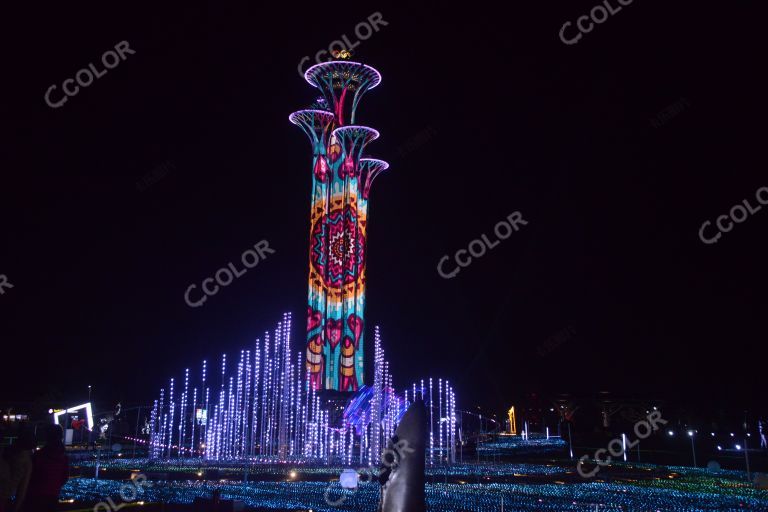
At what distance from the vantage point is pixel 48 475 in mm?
5812

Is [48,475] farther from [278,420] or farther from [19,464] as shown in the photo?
[278,420]

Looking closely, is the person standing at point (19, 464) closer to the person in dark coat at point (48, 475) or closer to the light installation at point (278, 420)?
the person in dark coat at point (48, 475)

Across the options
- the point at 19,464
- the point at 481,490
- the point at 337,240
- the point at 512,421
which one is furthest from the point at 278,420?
the point at 512,421

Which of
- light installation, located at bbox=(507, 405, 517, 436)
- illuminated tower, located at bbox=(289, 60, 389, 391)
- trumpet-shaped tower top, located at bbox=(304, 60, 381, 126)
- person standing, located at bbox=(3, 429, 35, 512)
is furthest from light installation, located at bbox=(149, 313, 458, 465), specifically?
light installation, located at bbox=(507, 405, 517, 436)

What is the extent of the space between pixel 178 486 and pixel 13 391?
861 inches

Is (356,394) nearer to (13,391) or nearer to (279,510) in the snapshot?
(13,391)

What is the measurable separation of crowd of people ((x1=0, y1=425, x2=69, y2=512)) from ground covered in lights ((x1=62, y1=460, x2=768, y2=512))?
4044 mm

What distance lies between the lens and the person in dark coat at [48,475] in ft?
18.8

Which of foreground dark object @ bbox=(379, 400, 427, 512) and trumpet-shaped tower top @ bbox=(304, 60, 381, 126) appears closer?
foreground dark object @ bbox=(379, 400, 427, 512)

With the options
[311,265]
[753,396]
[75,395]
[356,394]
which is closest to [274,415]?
[356,394]

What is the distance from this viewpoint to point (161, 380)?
3216 centimetres

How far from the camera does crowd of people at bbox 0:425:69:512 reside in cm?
533

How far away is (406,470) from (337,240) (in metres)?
23.8

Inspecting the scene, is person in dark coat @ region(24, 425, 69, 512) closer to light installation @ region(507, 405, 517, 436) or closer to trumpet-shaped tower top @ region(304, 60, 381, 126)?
trumpet-shaped tower top @ region(304, 60, 381, 126)
